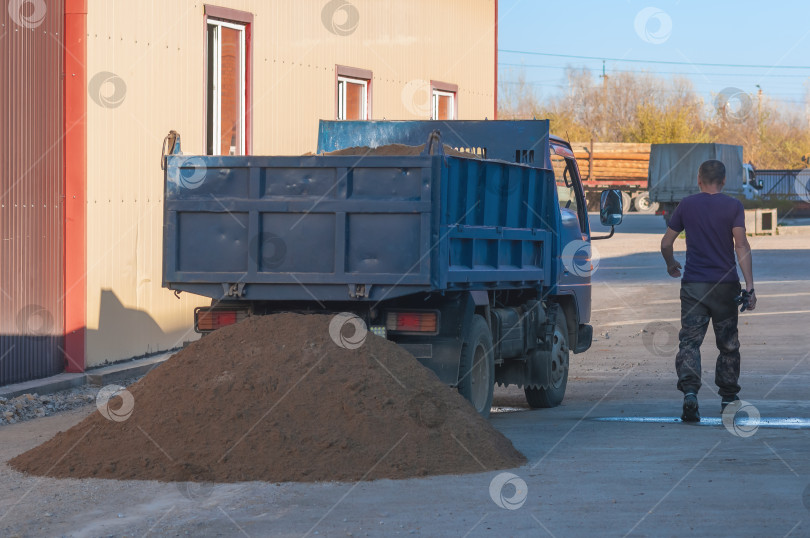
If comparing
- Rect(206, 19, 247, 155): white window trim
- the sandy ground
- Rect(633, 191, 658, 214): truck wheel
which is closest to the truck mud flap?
the sandy ground

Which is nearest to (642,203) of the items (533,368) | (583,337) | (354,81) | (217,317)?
(354,81)

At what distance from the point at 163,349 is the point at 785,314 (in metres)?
9.77

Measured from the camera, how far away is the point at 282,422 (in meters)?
7.57

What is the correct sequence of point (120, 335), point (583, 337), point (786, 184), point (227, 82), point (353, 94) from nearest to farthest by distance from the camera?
point (583, 337), point (120, 335), point (227, 82), point (353, 94), point (786, 184)

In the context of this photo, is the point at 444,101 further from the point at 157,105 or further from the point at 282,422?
the point at 282,422

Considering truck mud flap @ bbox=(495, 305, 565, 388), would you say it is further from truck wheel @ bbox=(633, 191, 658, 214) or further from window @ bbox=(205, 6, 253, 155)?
truck wheel @ bbox=(633, 191, 658, 214)

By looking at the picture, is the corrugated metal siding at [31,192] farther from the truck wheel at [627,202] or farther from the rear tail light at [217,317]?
the truck wheel at [627,202]

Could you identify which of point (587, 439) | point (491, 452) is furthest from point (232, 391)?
point (587, 439)

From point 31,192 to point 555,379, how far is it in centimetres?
517

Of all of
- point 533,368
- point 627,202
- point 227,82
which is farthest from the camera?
point 627,202

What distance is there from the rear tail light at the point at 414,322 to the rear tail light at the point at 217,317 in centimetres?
108

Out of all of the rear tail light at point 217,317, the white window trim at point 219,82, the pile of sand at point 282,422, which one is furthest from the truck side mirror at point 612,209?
the white window trim at point 219,82

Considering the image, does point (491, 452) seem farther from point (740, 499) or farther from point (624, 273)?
point (624, 273)

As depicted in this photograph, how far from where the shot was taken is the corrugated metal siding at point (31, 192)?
11.3 metres
